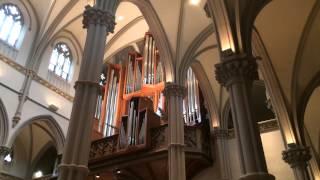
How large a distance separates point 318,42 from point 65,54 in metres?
11.7

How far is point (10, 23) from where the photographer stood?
14742 mm

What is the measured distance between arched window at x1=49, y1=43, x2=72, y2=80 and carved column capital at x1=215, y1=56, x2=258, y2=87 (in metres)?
10.8

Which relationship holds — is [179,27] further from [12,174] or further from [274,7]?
[12,174]

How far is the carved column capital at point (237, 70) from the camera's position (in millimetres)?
7319

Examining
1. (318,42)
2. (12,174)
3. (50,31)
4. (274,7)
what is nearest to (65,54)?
(50,31)

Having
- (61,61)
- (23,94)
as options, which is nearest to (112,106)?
(61,61)

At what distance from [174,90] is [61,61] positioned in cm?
789

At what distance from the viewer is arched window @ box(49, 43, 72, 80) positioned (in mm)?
16344

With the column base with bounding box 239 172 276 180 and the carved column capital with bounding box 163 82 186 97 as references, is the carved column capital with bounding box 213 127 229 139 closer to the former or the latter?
the carved column capital with bounding box 163 82 186 97

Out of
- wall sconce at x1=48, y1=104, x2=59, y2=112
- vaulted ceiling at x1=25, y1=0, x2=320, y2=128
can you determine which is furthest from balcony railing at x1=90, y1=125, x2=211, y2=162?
wall sconce at x1=48, y1=104, x2=59, y2=112

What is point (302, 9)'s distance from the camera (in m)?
10.7

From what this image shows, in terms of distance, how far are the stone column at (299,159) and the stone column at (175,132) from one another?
3.75 meters

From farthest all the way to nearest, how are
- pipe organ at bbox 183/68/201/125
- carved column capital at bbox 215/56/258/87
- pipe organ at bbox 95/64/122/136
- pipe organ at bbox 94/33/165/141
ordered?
pipe organ at bbox 95/64/122/136 → pipe organ at bbox 94/33/165/141 → pipe organ at bbox 183/68/201/125 → carved column capital at bbox 215/56/258/87

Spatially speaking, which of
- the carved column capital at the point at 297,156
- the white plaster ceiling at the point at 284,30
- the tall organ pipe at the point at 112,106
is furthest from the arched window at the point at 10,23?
the carved column capital at the point at 297,156
